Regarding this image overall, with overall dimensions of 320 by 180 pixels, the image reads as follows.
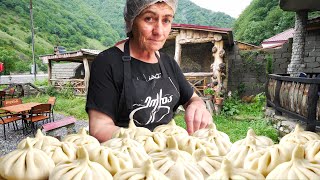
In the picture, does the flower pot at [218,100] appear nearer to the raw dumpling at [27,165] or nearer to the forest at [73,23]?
the raw dumpling at [27,165]

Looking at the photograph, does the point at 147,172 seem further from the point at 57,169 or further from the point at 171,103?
the point at 171,103

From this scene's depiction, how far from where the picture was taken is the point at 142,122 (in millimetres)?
2168

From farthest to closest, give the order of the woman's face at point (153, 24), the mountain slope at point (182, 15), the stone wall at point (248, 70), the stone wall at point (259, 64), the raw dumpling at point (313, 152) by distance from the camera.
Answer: the mountain slope at point (182, 15)
the stone wall at point (248, 70)
the stone wall at point (259, 64)
the woman's face at point (153, 24)
the raw dumpling at point (313, 152)

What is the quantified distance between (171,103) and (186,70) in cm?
1432

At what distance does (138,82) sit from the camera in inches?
85.4

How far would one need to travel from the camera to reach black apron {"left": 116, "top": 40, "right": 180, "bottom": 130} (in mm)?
2106

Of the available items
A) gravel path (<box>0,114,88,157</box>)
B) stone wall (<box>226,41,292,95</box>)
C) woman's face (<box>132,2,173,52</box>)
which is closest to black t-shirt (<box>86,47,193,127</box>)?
woman's face (<box>132,2,173,52</box>)

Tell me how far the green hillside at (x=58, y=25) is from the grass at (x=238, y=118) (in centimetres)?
3265

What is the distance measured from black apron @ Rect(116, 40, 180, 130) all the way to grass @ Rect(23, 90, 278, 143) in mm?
5311

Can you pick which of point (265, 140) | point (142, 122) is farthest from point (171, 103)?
point (265, 140)

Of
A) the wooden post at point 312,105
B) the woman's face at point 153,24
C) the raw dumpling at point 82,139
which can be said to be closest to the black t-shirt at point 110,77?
the woman's face at point 153,24

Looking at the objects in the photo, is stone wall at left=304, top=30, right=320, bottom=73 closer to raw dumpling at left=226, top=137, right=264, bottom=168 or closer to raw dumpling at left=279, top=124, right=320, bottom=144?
raw dumpling at left=279, top=124, right=320, bottom=144

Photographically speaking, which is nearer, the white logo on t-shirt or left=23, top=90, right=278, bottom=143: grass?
the white logo on t-shirt

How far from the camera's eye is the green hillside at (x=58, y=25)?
1823 inches
